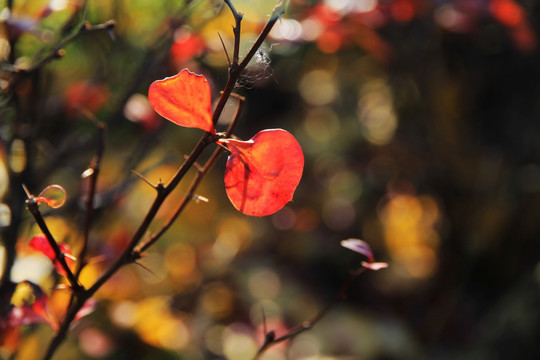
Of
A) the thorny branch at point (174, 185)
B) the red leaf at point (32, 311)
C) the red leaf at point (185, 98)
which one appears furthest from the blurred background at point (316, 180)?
the red leaf at point (185, 98)

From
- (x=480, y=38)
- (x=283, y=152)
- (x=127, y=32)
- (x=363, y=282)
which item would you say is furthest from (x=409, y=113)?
(x=283, y=152)

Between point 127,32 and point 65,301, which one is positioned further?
point 127,32

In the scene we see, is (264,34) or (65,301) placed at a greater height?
(264,34)

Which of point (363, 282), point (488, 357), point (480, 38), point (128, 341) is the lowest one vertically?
point (363, 282)

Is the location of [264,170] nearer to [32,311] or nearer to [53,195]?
[53,195]

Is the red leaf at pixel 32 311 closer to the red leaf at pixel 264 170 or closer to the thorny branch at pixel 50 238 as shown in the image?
the thorny branch at pixel 50 238

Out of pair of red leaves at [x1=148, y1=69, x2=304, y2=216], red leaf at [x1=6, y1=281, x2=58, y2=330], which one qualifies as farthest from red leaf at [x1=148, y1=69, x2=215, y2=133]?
red leaf at [x1=6, y1=281, x2=58, y2=330]

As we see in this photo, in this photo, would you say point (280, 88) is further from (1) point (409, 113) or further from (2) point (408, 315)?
(2) point (408, 315)

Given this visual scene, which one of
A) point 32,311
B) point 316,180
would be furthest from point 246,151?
point 316,180
